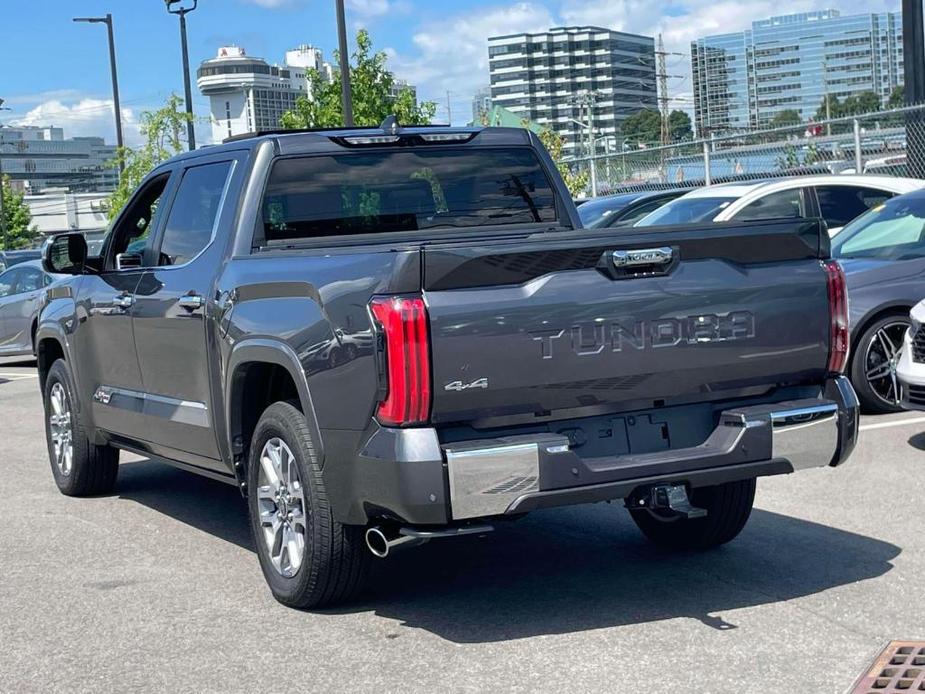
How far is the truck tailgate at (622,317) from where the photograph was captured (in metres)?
4.91

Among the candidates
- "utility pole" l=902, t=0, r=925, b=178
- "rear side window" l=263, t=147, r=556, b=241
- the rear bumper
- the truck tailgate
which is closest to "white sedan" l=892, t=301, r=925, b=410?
"rear side window" l=263, t=147, r=556, b=241

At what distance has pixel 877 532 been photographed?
6.68m

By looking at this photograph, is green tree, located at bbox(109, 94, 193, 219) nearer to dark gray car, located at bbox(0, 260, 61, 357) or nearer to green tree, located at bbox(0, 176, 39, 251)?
dark gray car, located at bbox(0, 260, 61, 357)

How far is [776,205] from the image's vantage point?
14.0 m

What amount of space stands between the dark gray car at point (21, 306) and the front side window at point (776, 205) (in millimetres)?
10286

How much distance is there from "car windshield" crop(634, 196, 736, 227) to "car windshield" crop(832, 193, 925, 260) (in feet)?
8.98

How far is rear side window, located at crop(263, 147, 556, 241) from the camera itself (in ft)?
21.5

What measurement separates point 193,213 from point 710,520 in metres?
2.93

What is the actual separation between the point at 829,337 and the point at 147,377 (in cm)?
352

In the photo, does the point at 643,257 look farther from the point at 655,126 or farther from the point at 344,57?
the point at 655,126

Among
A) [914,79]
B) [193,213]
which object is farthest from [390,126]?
[914,79]

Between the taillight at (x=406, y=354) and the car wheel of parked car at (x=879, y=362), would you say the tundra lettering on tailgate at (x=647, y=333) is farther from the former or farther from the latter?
the car wheel of parked car at (x=879, y=362)

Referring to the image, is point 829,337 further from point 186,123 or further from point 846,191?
point 186,123

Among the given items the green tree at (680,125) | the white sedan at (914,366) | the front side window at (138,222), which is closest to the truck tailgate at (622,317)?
the front side window at (138,222)
